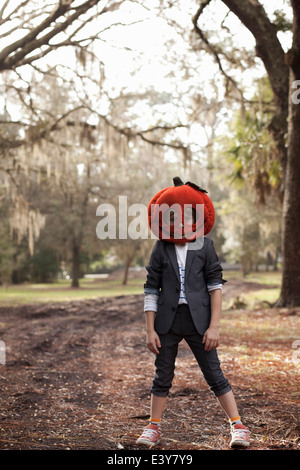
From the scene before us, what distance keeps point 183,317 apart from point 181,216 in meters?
0.63

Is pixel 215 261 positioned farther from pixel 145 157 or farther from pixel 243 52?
pixel 145 157

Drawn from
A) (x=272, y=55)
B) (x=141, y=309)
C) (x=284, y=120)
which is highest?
(x=272, y=55)

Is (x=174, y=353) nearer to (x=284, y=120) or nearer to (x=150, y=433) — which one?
(x=150, y=433)

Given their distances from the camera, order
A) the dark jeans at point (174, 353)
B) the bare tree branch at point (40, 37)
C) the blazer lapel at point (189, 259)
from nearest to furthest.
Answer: the dark jeans at point (174, 353), the blazer lapel at point (189, 259), the bare tree branch at point (40, 37)

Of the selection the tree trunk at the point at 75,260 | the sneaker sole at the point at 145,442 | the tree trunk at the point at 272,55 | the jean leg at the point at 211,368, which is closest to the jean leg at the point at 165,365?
the jean leg at the point at 211,368

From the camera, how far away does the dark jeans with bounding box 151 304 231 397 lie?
9.53 ft

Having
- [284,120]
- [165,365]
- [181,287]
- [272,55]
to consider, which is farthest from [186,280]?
[284,120]

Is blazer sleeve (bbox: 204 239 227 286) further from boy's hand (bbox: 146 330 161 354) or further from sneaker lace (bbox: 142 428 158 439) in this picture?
sneaker lace (bbox: 142 428 158 439)

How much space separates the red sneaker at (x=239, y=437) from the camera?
267 centimetres

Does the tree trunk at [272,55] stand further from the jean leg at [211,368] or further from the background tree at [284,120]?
the jean leg at [211,368]

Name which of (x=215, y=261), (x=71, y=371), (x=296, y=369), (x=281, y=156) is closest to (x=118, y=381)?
(x=71, y=371)

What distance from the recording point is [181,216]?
10.1 ft

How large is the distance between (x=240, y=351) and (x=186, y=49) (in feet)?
28.5

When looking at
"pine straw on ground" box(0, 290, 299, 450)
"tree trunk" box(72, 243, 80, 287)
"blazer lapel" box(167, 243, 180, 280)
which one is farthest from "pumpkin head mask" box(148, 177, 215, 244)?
"tree trunk" box(72, 243, 80, 287)
